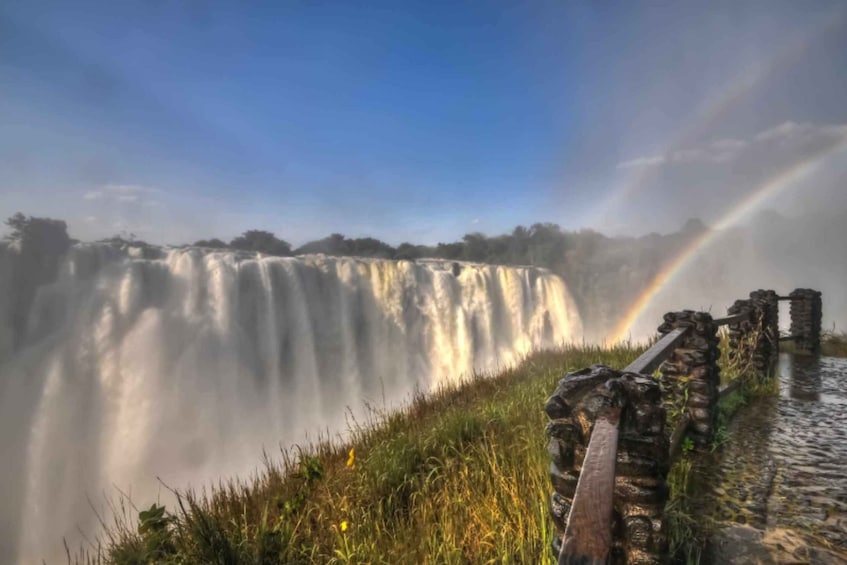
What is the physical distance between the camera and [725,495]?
3240 mm

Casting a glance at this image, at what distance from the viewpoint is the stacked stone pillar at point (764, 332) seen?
671cm

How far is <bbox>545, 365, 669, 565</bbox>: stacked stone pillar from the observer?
1.90 meters

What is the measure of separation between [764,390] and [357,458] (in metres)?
6.22

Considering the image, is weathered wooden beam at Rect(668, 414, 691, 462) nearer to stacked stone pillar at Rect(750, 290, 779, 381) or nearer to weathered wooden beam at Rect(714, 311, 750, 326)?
weathered wooden beam at Rect(714, 311, 750, 326)

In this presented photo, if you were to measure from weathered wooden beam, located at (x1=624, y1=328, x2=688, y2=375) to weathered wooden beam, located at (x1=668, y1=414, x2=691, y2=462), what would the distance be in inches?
33.6

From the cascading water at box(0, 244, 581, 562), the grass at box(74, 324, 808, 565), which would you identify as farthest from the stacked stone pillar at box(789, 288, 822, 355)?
the cascading water at box(0, 244, 581, 562)

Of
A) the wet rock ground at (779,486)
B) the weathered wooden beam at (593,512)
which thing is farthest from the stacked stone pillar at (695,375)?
the weathered wooden beam at (593,512)

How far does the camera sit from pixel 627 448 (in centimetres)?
201

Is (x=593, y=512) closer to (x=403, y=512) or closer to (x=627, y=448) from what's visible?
(x=627, y=448)

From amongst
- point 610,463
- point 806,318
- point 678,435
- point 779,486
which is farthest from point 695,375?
point 806,318

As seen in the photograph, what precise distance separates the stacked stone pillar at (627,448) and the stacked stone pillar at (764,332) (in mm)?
6114

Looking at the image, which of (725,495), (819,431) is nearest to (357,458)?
(725,495)


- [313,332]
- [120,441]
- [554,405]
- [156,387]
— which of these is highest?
[554,405]

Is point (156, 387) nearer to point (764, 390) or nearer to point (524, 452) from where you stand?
point (524, 452)
